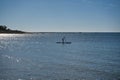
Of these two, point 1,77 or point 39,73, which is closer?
point 1,77

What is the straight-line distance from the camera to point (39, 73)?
112 feet

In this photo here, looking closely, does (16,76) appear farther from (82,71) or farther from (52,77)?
Result: (82,71)

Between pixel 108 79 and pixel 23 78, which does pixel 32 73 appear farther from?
pixel 108 79

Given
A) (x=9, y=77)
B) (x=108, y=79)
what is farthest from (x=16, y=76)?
(x=108, y=79)

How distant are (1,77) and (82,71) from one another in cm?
1215

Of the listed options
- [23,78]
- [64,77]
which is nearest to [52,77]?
[64,77]

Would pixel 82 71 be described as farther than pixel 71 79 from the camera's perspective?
Yes

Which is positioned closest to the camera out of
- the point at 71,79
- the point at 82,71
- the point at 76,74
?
the point at 71,79

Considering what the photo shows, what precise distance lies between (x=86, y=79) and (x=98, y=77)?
211 centimetres

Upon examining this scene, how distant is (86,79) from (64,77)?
9.80 feet

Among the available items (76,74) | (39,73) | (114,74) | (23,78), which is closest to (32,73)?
(39,73)

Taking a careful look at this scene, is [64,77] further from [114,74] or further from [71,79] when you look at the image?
[114,74]

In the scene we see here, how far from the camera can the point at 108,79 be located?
3044cm

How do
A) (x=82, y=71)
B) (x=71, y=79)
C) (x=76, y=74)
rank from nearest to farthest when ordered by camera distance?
(x=71, y=79) → (x=76, y=74) → (x=82, y=71)
